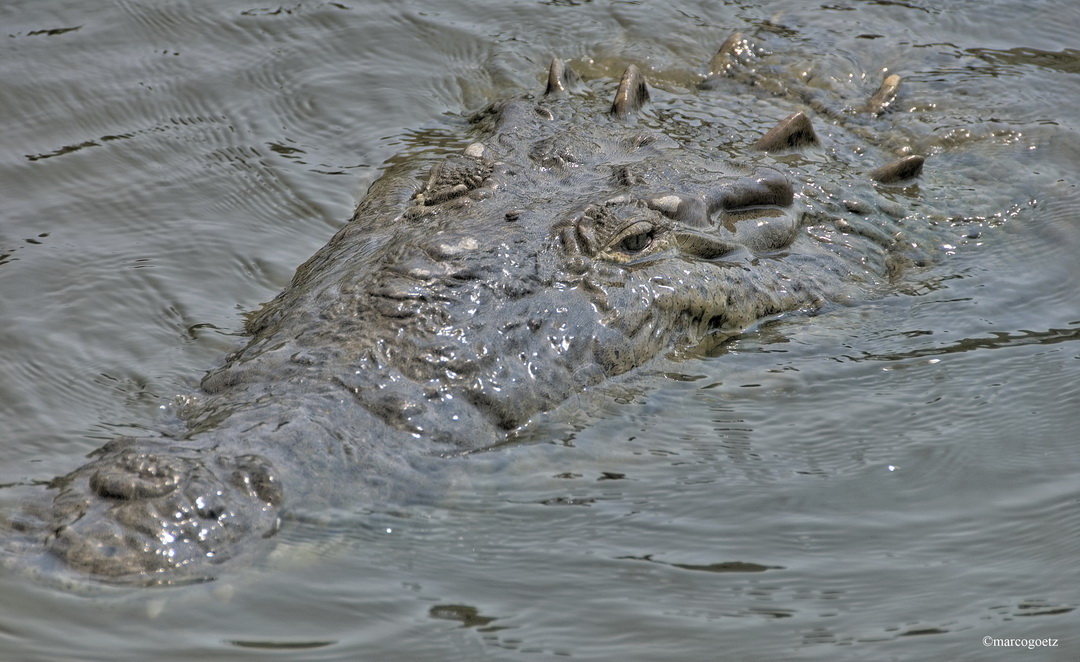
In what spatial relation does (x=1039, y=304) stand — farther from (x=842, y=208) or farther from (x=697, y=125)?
(x=697, y=125)

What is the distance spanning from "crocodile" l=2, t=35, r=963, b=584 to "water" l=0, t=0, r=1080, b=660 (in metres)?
0.15

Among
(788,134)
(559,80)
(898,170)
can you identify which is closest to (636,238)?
(788,134)

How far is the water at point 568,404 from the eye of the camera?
3770 millimetres

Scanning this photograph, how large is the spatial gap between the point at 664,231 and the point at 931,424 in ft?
4.82

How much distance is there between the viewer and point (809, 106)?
8.02 meters

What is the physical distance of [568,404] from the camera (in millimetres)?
4695

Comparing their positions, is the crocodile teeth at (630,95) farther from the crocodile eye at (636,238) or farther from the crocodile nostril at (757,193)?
the crocodile eye at (636,238)

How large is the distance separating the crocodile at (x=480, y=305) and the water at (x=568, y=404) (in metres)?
0.15

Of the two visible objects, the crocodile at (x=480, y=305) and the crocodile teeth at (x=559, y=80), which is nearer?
the crocodile at (x=480, y=305)

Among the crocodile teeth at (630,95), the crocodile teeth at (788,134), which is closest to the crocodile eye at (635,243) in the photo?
the crocodile teeth at (788,134)

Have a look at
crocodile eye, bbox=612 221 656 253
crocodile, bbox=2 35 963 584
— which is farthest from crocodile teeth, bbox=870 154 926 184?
crocodile eye, bbox=612 221 656 253

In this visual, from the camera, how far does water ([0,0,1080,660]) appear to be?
3.77 meters

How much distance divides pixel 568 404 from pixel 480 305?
0.53m

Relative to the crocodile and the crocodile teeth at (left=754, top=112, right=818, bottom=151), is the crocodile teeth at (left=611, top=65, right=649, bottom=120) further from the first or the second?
the crocodile teeth at (left=754, top=112, right=818, bottom=151)
